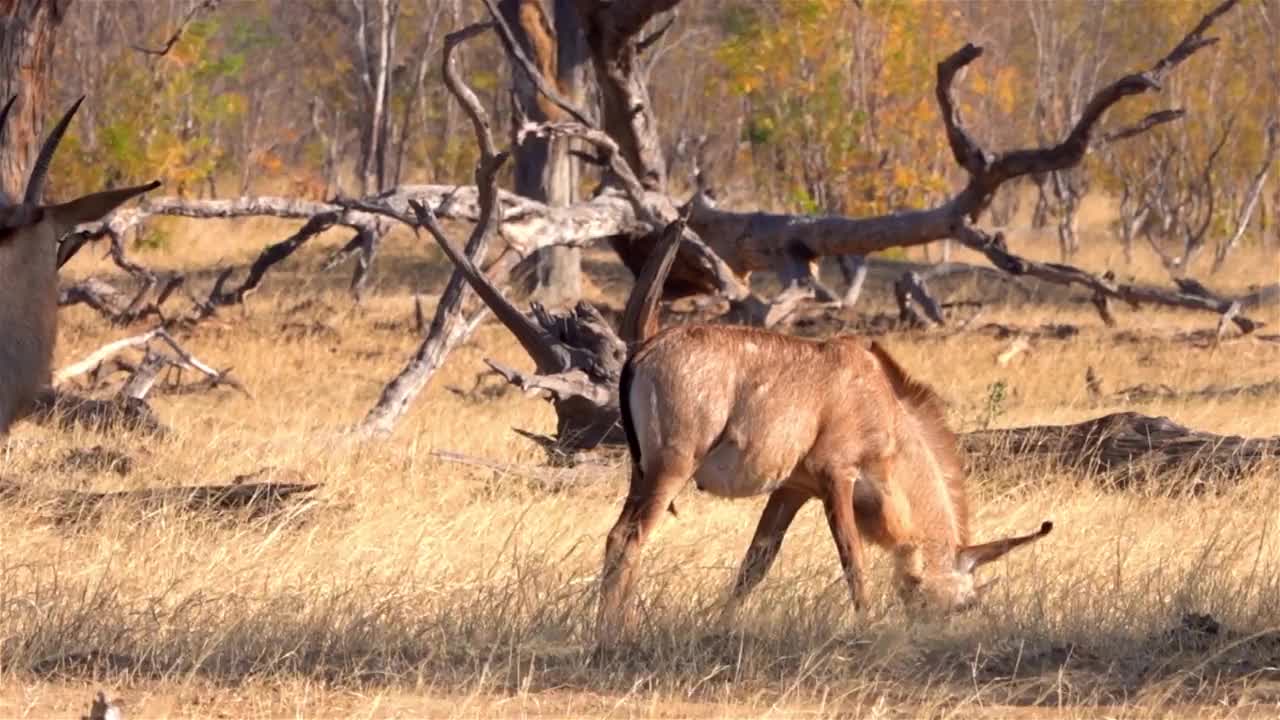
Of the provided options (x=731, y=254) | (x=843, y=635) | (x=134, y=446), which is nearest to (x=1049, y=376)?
(x=731, y=254)

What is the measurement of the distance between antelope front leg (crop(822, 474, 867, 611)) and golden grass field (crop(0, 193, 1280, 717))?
0.11 meters

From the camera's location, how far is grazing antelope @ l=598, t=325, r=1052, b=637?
691cm

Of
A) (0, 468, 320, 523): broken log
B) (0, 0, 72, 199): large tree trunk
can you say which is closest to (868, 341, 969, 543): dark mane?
(0, 468, 320, 523): broken log

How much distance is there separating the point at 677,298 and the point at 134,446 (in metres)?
4.99

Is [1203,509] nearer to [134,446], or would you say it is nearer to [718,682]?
[718,682]

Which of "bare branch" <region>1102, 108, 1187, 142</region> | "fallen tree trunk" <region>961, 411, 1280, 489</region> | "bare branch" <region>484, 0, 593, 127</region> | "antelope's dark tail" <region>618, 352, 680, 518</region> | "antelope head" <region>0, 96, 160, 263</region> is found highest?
"bare branch" <region>484, 0, 593, 127</region>

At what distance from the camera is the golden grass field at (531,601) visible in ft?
19.4

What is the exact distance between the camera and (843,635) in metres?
6.51

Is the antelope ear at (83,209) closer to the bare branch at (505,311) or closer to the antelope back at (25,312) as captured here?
the antelope back at (25,312)

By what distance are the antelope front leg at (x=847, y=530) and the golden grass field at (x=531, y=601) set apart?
4.2 inches

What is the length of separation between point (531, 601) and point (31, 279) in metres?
2.36

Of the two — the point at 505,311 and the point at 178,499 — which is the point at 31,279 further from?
the point at 505,311

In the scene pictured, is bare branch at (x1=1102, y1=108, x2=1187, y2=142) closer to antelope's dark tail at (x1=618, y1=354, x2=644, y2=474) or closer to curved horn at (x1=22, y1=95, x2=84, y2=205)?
antelope's dark tail at (x1=618, y1=354, x2=644, y2=474)

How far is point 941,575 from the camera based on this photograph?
7.25 m
